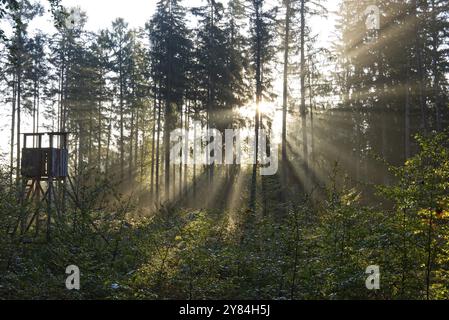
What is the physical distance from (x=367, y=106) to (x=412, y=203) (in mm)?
23220

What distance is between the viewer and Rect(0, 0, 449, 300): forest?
27.4 feet

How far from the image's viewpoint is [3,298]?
27.2 feet

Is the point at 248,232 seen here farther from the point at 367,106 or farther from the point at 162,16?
the point at 162,16

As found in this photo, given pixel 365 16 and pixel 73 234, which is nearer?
pixel 73 234

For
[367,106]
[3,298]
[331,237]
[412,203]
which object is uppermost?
[367,106]

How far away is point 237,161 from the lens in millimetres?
32375

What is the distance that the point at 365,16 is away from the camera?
2736cm

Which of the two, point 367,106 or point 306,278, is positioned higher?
point 367,106

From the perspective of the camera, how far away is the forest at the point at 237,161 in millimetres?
8359
